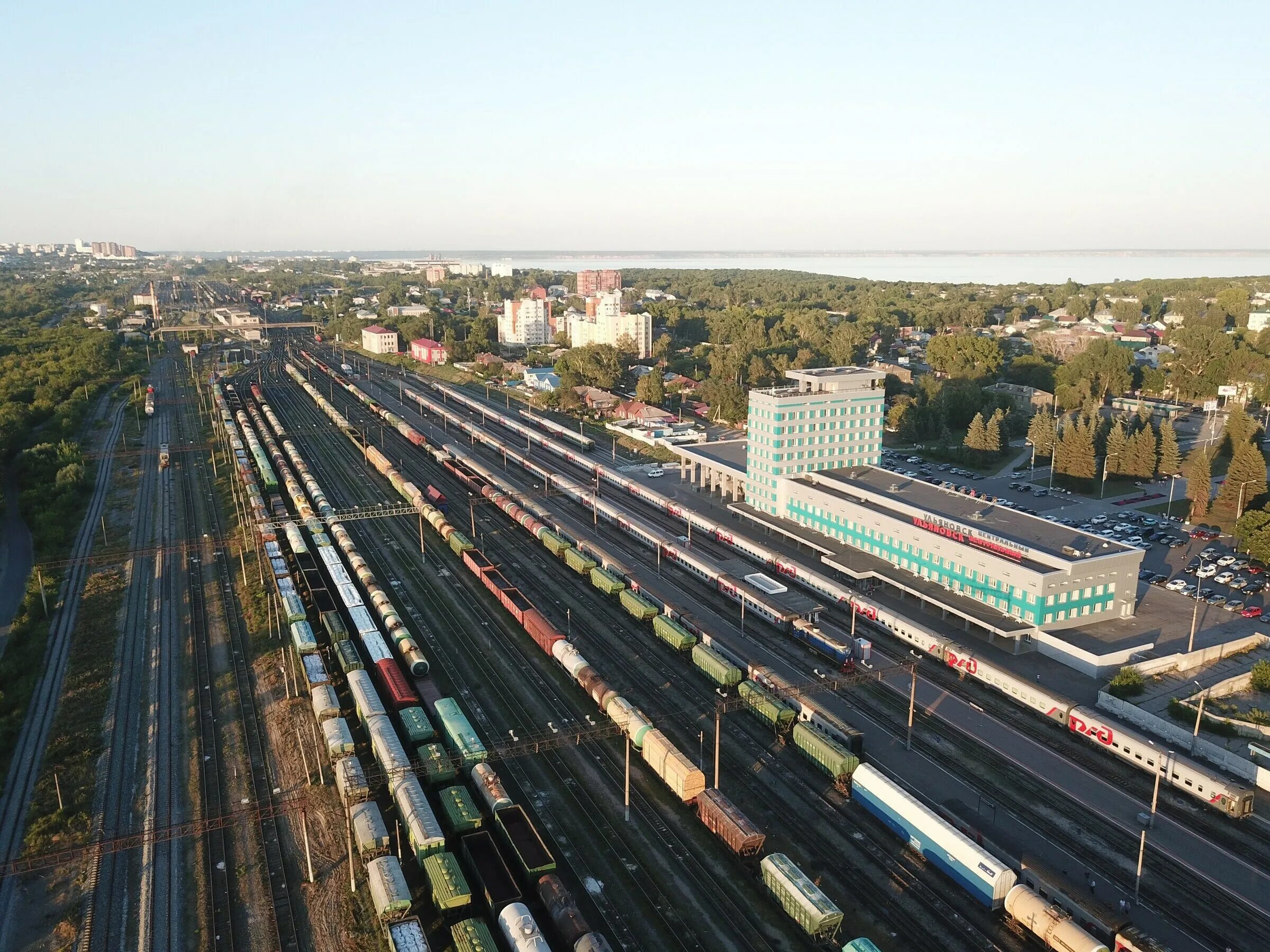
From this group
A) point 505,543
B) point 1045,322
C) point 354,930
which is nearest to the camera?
point 354,930

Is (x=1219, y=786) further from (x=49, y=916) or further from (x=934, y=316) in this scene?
(x=934, y=316)

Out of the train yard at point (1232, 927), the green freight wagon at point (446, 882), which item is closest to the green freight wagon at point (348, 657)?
the green freight wagon at point (446, 882)

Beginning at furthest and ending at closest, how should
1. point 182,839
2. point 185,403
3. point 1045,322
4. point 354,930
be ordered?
point 1045,322 < point 185,403 < point 182,839 < point 354,930

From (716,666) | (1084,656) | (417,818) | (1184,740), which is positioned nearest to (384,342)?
(716,666)

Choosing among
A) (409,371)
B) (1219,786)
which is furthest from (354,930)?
(409,371)

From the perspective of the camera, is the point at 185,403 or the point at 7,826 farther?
the point at 185,403

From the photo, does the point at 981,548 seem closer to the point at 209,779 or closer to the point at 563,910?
the point at 563,910
